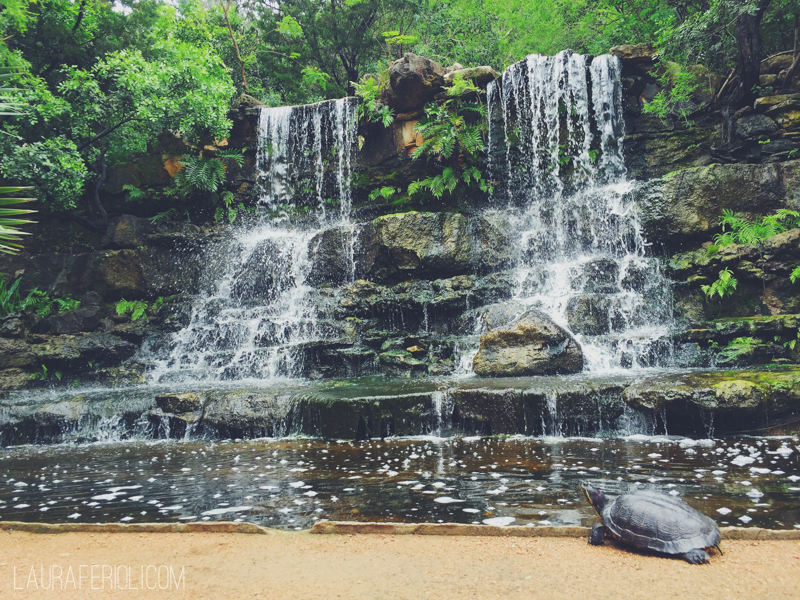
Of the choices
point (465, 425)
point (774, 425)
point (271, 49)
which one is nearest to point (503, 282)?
point (465, 425)

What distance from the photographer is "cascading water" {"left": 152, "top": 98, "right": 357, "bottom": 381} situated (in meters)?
12.5

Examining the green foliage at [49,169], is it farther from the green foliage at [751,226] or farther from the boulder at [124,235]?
the green foliage at [751,226]

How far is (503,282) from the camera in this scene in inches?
509

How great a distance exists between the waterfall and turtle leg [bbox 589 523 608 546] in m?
6.77

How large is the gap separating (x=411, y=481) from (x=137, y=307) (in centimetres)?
1261

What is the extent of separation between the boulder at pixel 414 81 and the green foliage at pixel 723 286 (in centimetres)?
1006

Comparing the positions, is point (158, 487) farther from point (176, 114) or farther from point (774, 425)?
point (176, 114)

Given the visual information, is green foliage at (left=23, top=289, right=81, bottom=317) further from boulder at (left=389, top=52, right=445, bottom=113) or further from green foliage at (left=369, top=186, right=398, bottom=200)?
boulder at (left=389, top=52, right=445, bottom=113)

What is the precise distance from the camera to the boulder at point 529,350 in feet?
31.3

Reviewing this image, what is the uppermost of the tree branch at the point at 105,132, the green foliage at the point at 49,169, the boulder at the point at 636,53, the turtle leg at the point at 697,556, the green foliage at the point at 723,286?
the boulder at the point at 636,53

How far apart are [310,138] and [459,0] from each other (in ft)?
41.0

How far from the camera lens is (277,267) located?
600 inches

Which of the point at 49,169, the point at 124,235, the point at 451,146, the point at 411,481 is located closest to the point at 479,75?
the point at 451,146

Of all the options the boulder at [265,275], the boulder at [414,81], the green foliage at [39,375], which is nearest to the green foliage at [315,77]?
the boulder at [414,81]
